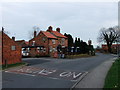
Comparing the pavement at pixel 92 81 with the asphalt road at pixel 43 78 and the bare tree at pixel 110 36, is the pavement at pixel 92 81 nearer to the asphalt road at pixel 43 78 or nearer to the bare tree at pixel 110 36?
the asphalt road at pixel 43 78

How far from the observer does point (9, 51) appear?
69.3 ft

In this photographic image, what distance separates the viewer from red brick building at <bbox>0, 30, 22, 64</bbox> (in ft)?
66.2

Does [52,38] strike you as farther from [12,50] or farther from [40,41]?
[12,50]

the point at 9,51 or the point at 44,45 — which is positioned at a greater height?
the point at 44,45

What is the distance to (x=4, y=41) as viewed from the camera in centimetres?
2047

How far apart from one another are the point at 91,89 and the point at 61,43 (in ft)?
136

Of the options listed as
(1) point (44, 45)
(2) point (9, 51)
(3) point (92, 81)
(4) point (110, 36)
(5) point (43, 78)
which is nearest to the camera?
(3) point (92, 81)

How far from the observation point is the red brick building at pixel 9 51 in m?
20.2

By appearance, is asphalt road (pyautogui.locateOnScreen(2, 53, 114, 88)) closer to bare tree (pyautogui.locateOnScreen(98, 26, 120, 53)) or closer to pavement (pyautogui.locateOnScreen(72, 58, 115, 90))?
pavement (pyautogui.locateOnScreen(72, 58, 115, 90))

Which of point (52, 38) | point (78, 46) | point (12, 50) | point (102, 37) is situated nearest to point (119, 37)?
Answer: point (102, 37)

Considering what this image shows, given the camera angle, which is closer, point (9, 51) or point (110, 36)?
point (9, 51)

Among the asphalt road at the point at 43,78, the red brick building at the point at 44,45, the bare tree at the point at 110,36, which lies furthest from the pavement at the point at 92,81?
the bare tree at the point at 110,36

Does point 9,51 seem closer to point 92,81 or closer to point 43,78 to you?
point 43,78

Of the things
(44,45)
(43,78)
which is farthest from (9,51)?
(44,45)
